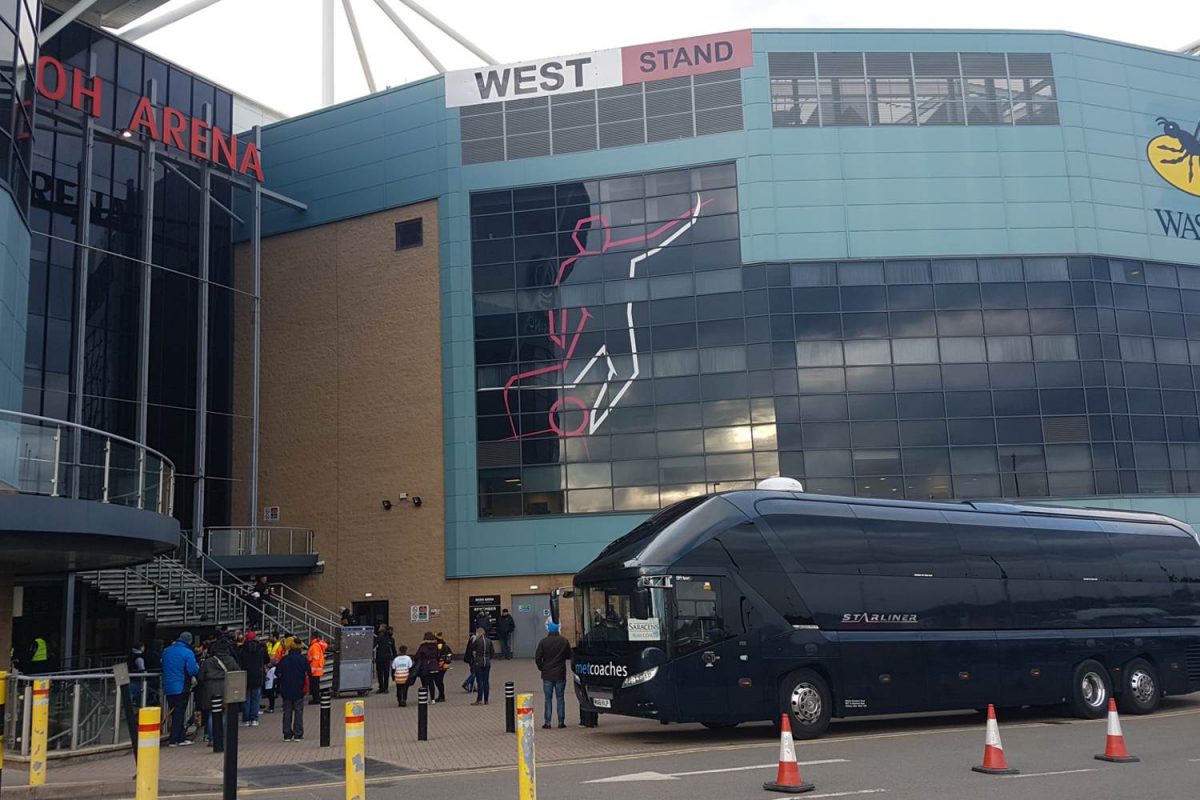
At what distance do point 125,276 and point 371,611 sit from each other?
14.9 metres

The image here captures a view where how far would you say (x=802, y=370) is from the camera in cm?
3866

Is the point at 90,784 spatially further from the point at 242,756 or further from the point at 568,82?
the point at 568,82

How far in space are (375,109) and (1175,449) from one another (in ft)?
108

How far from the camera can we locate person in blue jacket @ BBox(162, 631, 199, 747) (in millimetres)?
16641

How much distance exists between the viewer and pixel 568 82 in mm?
41719

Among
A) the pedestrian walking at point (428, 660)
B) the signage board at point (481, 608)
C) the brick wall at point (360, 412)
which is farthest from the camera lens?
the brick wall at point (360, 412)

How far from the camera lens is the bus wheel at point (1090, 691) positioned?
19578 millimetres

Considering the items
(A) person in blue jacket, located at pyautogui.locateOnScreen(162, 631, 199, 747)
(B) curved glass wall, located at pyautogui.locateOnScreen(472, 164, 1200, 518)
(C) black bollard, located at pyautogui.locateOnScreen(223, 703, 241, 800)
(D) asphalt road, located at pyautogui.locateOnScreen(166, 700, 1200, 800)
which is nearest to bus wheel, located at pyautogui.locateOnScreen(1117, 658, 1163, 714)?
(D) asphalt road, located at pyautogui.locateOnScreen(166, 700, 1200, 800)

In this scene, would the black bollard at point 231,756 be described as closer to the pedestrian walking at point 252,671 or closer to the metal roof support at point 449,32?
the pedestrian walking at point 252,671

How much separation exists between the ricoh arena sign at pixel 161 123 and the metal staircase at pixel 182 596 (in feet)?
45.6

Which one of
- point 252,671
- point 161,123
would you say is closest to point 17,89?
point 161,123

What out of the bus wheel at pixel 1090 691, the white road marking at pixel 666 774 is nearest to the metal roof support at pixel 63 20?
the white road marking at pixel 666 774

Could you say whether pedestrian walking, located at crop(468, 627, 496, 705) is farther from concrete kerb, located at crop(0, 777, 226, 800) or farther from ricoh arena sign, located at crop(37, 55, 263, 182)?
ricoh arena sign, located at crop(37, 55, 263, 182)

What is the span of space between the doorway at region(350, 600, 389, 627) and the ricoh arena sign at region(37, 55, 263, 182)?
16415mm
